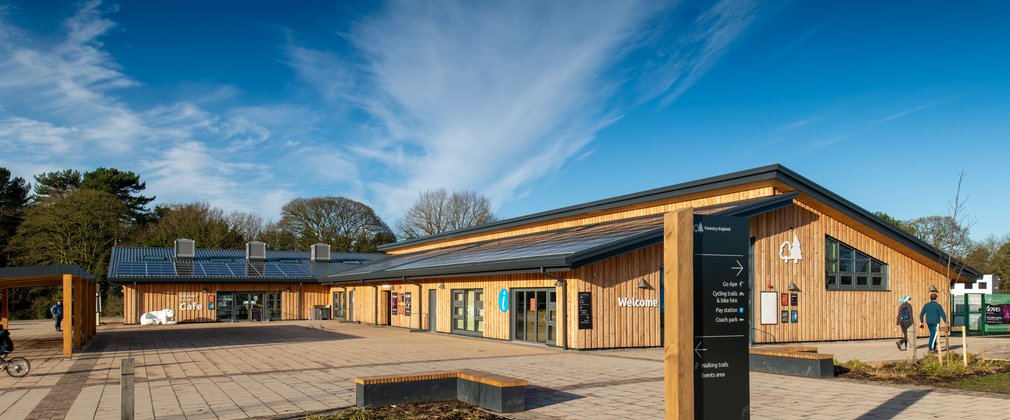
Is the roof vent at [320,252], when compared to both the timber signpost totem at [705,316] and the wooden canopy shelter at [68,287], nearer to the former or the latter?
the wooden canopy shelter at [68,287]

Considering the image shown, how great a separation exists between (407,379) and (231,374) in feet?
18.5

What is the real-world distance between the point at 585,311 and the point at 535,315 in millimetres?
2255

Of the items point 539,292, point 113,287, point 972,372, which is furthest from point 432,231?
point 972,372

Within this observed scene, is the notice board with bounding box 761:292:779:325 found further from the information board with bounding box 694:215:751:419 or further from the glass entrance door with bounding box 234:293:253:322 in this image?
the glass entrance door with bounding box 234:293:253:322

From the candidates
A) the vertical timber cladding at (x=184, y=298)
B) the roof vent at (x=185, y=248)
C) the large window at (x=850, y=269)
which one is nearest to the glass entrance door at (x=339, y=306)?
the vertical timber cladding at (x=184, y=298)

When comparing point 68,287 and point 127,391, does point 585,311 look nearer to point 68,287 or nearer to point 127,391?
point 127,391

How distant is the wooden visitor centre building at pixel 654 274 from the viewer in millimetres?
18953

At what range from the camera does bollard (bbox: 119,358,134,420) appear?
841 cm

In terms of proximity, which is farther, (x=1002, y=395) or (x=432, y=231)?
(x=432, y=231)

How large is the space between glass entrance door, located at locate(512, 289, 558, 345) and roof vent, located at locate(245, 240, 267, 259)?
2462cm

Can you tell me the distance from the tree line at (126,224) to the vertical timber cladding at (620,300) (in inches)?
1366

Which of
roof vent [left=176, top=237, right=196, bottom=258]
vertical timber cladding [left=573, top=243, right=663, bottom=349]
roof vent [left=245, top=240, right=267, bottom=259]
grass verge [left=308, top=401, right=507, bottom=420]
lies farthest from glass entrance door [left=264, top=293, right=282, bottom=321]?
grass verge [left=308, top=401, right=507, bottom=420]

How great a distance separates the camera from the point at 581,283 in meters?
18.6

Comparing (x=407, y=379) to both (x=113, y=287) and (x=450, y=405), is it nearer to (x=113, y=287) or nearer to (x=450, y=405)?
(x=450, y=405)
